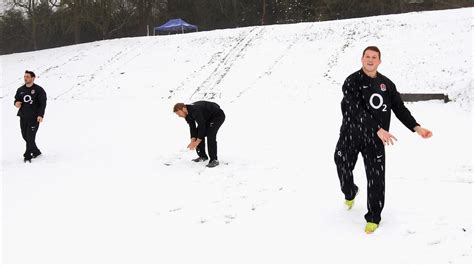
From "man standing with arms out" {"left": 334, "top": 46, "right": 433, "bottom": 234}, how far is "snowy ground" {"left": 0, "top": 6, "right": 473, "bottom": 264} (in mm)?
437

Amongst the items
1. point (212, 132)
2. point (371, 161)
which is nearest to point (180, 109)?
point (212, 132)

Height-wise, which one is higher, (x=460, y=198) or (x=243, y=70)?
(x=243, y=70)

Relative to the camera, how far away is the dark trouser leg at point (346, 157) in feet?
15.8

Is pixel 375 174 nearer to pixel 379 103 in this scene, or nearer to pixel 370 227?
pixel 370 227

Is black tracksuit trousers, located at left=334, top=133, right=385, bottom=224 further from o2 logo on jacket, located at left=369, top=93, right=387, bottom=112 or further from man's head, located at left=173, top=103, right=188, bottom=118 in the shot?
man's head, located at left=173, top=103, right=188, bottom=118

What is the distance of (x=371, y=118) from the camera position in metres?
4.48

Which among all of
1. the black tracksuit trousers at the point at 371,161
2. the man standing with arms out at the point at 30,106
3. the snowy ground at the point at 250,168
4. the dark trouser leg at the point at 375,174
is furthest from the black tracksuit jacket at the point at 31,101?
the dark trouser leg at the point at 375,174

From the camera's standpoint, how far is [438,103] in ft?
40.4

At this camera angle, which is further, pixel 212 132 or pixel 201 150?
pixel 201 150

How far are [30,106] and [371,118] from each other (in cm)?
699

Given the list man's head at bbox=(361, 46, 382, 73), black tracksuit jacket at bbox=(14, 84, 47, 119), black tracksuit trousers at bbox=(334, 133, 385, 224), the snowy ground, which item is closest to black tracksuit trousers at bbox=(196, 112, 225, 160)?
the snowy ground

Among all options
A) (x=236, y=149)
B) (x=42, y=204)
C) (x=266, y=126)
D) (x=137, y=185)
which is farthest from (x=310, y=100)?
(x=42, y=204)

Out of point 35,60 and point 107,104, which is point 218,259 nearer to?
point 107,104

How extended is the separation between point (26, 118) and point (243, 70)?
10513 millimetres
